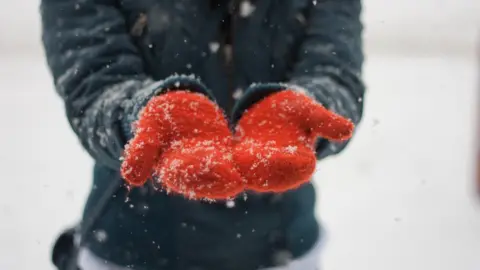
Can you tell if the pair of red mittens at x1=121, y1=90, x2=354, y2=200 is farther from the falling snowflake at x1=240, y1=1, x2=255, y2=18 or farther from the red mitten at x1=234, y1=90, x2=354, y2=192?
the falling snowflake at x1=240, y1=1, x2=255, y2=18

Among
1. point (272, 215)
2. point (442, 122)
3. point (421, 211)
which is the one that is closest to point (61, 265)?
point (272, 215)

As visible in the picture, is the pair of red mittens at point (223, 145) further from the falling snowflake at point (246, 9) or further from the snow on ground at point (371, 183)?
the snow on ground at point (371, 183)

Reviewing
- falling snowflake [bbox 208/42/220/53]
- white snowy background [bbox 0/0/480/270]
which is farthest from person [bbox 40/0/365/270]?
white snowy background [bbox 0/0/480/270]

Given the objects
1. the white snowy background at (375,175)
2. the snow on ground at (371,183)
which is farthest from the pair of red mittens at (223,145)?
the snow on ground at (371,183)

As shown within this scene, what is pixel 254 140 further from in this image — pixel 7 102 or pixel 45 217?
pixel 7 102

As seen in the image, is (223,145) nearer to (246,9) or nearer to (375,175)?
(246,9)

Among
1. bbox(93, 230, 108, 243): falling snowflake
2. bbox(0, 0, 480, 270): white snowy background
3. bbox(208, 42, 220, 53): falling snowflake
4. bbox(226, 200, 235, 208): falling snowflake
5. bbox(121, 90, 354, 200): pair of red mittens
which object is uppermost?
bbox(121, 90, 354, 200): pair of red mittens

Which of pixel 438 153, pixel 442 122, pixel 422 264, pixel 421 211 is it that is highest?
pixel 422 264
